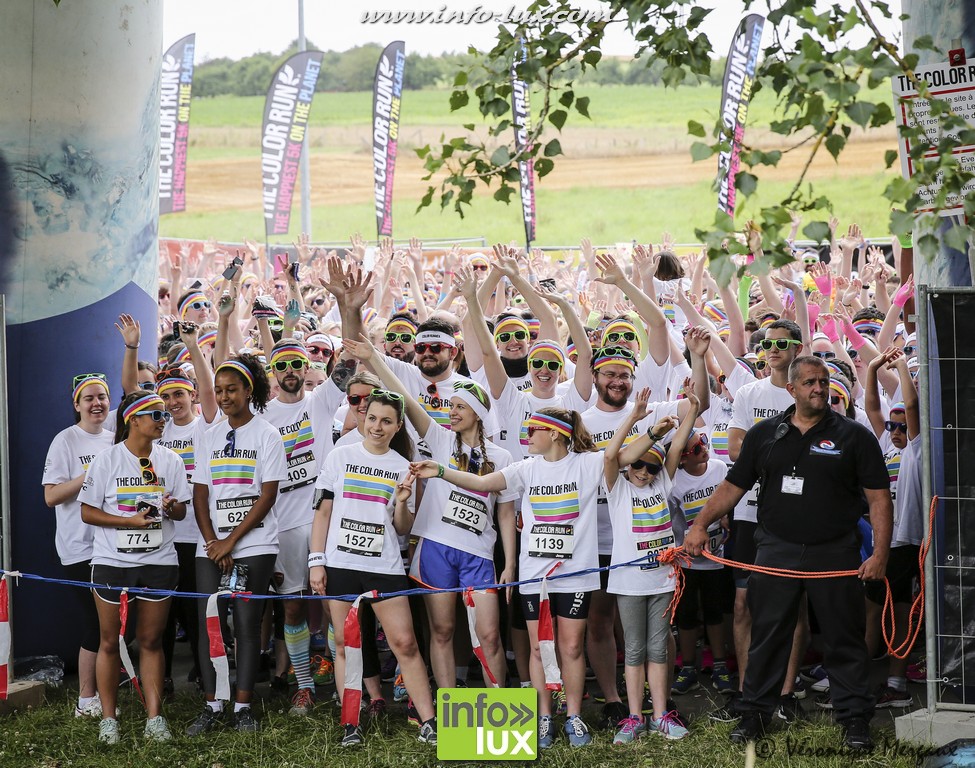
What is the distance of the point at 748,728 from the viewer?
6.61m

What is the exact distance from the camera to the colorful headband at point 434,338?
7.91 metres

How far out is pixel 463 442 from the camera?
723cm

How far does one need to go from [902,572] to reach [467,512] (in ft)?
8.91

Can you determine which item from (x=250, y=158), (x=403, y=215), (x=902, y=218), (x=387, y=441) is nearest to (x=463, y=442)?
(x=387, y=441)

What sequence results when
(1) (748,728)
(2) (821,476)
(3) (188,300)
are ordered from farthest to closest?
(3) (188,300) < (1) (748,728) < (2) (821,476)

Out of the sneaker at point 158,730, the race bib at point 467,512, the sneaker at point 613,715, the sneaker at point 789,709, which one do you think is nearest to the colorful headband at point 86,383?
the sneaker at point 158,730

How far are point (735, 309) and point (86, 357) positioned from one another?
4.94 m

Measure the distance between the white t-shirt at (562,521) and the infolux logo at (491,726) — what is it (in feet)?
2.34

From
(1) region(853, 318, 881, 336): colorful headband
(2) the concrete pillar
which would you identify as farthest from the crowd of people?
(1) region(853, 318, 881, 336): colorful headband

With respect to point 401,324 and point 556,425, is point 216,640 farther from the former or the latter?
point 401,324

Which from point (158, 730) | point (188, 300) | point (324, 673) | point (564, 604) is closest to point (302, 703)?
point (324, 673)

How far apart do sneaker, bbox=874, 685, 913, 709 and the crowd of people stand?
2cm

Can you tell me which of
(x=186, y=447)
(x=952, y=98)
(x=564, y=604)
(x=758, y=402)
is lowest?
(x=564, y=604)

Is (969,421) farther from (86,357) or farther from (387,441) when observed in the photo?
(86,357)
